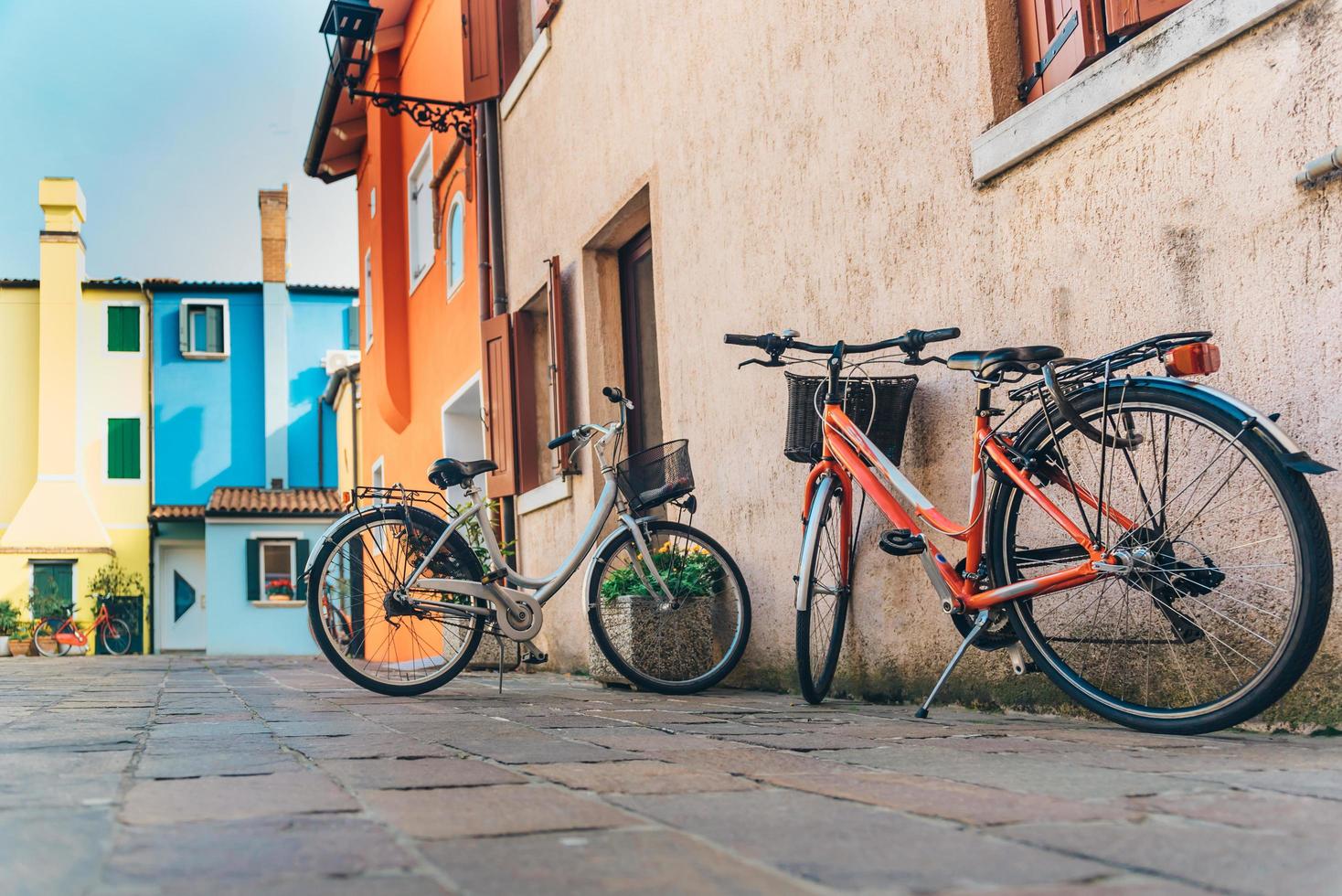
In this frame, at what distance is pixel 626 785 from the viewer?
2.23 m

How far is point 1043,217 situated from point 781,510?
5.73ft

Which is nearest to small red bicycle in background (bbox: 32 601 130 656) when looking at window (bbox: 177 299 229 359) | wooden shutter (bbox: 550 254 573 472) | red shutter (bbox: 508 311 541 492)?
window (bbox: 177 299 229 359)

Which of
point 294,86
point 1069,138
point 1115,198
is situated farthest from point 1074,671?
A: point 294,86

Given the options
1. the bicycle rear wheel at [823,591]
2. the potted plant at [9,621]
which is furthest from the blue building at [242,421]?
the bicycle rear wheel at [823,591]

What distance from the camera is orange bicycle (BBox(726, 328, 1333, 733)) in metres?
2.64

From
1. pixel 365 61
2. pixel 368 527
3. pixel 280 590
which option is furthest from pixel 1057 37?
pixel 280 590

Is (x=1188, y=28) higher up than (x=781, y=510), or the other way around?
(x=1188, y=28)

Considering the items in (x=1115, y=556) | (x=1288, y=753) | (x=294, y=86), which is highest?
(x=294, y=86)

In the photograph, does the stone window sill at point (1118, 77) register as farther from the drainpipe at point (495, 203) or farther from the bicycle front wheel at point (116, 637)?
the bicycle front wheel at point (116, 637)

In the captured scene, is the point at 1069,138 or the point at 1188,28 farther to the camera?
the point at 1069,138

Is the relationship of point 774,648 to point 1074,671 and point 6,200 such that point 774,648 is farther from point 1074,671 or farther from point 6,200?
point 6,200

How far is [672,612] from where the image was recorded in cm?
503

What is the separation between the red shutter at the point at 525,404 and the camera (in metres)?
8.45

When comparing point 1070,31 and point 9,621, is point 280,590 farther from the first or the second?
point 1070,31
